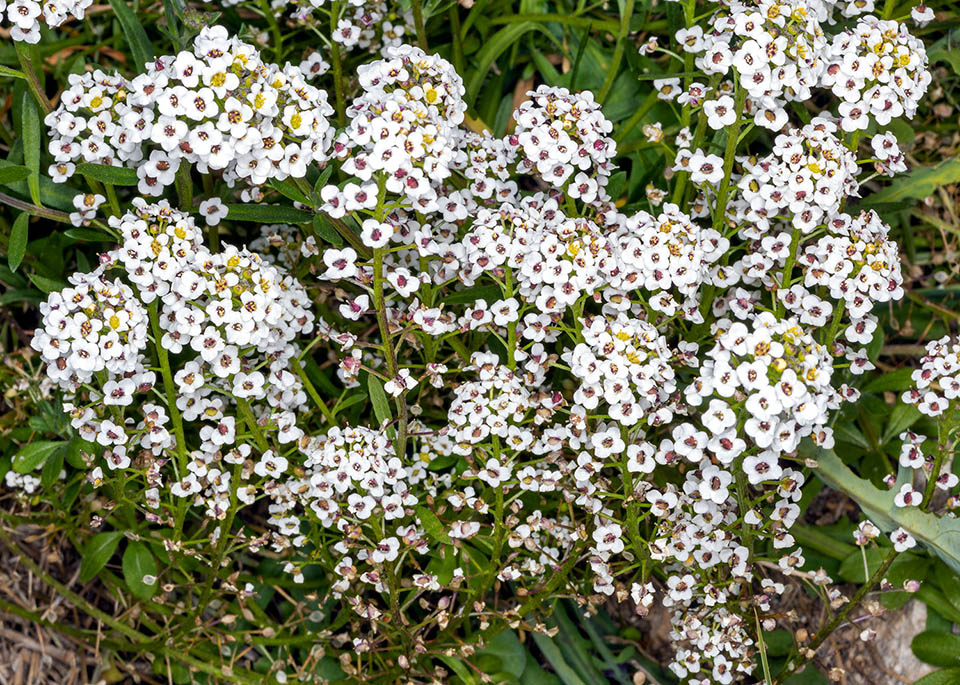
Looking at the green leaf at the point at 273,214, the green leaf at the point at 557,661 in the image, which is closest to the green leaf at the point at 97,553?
the green leaf at the point at 273,214

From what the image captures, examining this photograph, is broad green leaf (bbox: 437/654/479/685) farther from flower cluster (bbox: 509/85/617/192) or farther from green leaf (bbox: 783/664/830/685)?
flower cluster (bbox: 509/85/617/192)

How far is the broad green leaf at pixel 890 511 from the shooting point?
8.75 feet

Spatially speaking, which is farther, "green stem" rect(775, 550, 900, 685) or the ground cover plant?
"green stem" rect(775, 550, 900, 685)

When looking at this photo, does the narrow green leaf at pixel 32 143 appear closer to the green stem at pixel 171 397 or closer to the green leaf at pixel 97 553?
the green stem at pixel 171 397

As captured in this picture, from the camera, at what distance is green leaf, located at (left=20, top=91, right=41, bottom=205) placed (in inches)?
102

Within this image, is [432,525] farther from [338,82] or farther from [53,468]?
[338,82]

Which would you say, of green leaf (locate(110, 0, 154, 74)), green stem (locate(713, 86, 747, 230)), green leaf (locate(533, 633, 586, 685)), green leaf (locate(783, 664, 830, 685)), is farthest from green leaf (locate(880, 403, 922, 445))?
green leaf (locate(110, 0, 154, 74))

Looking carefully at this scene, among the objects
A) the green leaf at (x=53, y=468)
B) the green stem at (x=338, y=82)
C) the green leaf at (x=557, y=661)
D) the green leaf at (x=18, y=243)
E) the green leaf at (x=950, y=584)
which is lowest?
the green leaf at (x=557, y=661)

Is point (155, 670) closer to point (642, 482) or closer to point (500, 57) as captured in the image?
point (642, 482)

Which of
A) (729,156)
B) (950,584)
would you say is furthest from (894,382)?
(729,156)

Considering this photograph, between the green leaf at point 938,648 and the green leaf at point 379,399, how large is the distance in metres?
1.87

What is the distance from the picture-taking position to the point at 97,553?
297cm

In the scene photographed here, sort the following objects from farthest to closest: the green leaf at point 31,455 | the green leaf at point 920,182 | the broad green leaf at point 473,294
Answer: the green leaf at point 920,182 → the green leaf at point 31,455 → the broad green leaf at point 473,294

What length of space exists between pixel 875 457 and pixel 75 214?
8.48 feet
